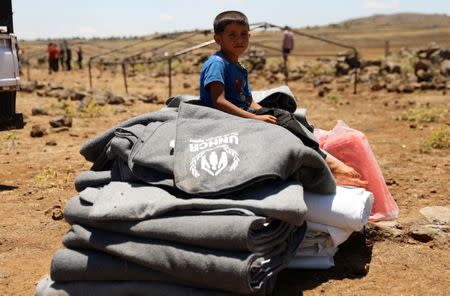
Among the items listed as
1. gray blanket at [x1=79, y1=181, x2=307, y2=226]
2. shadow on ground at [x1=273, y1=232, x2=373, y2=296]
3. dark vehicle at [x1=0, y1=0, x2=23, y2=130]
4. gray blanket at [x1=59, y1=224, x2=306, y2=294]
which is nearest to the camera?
gray blanket at [x1=59, y1=224, x2=306, y2=294]

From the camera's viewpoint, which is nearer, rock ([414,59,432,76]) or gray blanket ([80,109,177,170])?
gray blanket ([80,109,177,170])

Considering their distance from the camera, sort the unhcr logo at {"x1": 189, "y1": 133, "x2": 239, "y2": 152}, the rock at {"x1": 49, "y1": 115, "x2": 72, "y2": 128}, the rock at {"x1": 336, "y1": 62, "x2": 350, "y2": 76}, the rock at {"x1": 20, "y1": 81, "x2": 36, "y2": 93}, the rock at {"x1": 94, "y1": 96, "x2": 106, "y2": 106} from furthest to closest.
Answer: the rock at {"x1": 336, "y1": 62, "x2": 350, "y2": 76}, the rock at {"x1": 20, "y1": 81, "x2": 36, "y2": 93}, the rock at {"x1": 94, "y1": 96, "x2": 106, "y2": 106}, the rock at {"x1": 49, "y1": 115, "x2": 72, "y2": 128}, the unhcr logo at {"x1": 189, "y1": 133, "x2": 239, "y2": 152}

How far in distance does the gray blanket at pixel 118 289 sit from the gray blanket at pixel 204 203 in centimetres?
34

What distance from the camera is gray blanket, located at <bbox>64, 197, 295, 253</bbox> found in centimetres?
271

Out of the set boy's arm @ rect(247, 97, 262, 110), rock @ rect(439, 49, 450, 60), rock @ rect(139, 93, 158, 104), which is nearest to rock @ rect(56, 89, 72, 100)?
rock @ rect(139, 93, 158, 104)

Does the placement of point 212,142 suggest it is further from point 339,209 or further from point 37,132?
point 37,132

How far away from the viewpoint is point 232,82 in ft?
12.3

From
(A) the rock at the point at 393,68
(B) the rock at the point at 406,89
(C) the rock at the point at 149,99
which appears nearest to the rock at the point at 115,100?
(C) the rock at the point at 149,99

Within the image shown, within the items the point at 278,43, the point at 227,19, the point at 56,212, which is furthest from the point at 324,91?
the point at 278,43

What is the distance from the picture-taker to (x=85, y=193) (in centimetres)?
328

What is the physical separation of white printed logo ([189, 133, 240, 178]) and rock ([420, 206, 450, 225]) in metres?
1.83

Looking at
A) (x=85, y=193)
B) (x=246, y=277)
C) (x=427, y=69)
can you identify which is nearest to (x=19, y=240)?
(x=85, y=193)

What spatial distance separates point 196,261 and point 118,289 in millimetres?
486

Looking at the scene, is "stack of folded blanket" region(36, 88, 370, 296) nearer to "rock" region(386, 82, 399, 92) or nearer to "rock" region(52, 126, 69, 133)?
"rock" region(52, 126, 69, 133)
